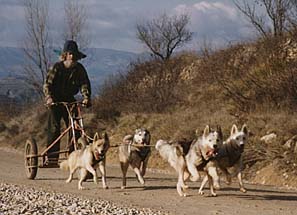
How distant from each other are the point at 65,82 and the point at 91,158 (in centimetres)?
316

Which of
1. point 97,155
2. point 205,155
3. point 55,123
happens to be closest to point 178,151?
point 205,155

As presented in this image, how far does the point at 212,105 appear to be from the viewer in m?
32.8

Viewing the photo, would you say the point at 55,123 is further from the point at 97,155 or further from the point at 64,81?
the point at 97,155

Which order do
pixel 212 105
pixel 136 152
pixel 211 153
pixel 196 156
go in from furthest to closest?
1. pixel 212 105
2. pixel 136 152
3. pixel 196 156
4. pixel 211 153

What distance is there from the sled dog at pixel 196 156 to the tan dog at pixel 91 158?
4.49 feet

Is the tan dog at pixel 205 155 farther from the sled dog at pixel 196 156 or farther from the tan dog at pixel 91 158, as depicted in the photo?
the tan dog at pixel 91 158

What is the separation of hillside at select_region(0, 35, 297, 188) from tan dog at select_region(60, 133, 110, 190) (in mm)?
5536

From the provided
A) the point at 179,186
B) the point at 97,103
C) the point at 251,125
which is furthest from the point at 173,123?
the point at 179,186

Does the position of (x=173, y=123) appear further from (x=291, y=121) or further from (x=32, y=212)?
(x=32, y=212)

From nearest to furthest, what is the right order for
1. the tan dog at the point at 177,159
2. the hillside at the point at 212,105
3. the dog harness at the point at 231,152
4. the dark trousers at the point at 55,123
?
the tan dog at the point at 177,159
the dog harness at the point at 231,152
the dark trousers at the point at 55,123
the hillside at the point at 212,105

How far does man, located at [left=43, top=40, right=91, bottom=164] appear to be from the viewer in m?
16.8

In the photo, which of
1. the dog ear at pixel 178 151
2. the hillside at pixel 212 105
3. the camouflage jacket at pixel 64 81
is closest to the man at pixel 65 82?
the camouflage jacket at pixel 64 81

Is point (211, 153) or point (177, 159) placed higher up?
point (211, 153)

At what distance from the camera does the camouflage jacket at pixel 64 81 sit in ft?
55.4
